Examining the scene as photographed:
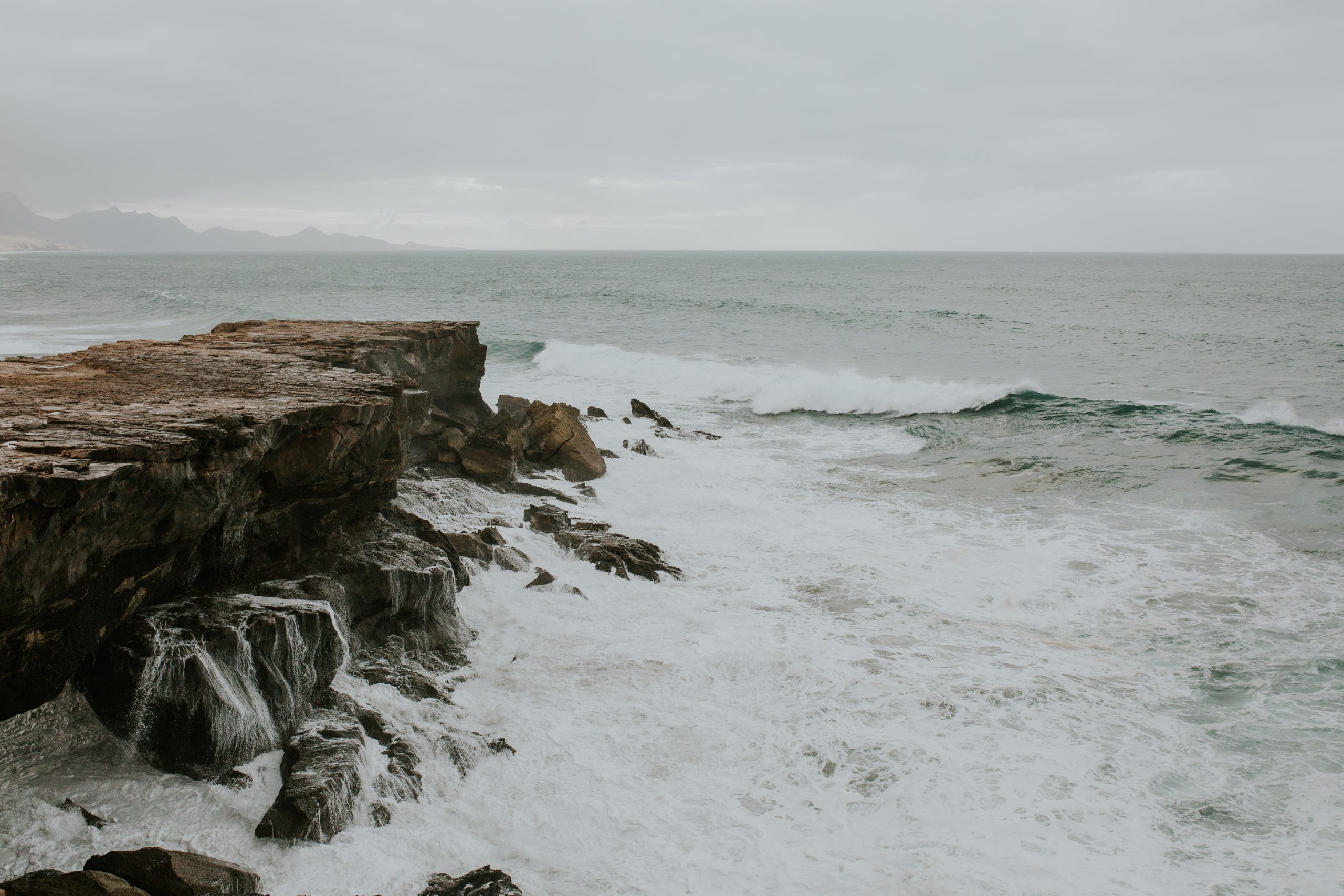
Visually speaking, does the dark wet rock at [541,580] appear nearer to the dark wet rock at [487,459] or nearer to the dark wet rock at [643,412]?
the dark wet rock at [487,459]

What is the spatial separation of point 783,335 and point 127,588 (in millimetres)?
37696

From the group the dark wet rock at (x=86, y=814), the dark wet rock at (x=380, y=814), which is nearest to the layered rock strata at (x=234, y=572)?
the dark wet rock at (x=380, y=814)

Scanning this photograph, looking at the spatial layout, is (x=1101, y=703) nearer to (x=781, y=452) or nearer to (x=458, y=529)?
(x=458, y=529)

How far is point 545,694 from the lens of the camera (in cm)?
772

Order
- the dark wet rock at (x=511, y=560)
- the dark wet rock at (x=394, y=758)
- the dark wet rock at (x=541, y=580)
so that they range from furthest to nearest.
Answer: the dark wet rock at (x=511, y=560) < the dark wet rock at (x=541, y=580) < the dark wet rock at (x=394, y=758)

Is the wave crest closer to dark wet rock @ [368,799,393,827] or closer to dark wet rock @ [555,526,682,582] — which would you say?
dark wet rock @ [555,526,682,582]

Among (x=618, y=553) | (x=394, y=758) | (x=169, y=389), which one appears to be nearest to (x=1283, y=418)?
(x=618, y=553)

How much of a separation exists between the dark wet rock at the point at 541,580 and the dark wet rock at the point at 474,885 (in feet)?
14.8

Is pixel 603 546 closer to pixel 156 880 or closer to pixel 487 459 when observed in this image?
pixel 487 459

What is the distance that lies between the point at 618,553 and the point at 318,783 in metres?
5.51

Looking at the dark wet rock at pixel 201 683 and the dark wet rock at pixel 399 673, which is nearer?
the dark wet rock at pixel 201 683

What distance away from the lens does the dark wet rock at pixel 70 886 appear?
167 inches

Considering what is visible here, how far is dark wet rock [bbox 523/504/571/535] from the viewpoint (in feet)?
38.0

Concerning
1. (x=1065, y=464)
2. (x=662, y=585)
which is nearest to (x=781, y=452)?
(x=1065, y=464)
